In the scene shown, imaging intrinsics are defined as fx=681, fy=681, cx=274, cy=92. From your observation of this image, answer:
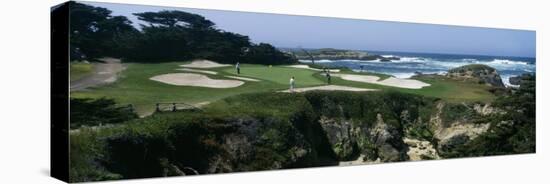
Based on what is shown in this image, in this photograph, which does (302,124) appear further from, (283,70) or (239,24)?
(239,24)

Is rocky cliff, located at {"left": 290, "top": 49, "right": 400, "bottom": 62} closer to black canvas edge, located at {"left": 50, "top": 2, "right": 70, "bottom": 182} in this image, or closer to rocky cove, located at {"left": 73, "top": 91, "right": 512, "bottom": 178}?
rocky cove, located at {"left": 73, "top": 91, "right": 512, "bottom": 178}

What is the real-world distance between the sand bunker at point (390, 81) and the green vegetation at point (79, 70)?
4.74m

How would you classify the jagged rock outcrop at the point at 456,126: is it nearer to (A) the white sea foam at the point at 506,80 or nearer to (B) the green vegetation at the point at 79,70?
(A) the white sea foam at the point at 506,80

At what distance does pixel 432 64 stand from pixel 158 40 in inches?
241

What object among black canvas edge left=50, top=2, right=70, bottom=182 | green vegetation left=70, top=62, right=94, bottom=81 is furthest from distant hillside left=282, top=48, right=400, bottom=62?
black canvas edge left=50, top=2, right=70, bottom=182

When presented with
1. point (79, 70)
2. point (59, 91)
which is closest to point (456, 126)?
point (79, 70)

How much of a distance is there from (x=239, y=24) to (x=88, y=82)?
9.35 ft

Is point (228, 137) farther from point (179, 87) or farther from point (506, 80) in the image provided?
point (506, 80)

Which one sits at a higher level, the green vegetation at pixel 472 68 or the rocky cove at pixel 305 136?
the green vegetation at pixel 472 68

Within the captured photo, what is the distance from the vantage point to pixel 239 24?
38.5 feet

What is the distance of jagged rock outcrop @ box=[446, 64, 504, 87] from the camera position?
47.2 ft

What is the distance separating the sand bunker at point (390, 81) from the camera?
13.0 m

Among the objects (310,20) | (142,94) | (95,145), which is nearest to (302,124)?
(310,20)

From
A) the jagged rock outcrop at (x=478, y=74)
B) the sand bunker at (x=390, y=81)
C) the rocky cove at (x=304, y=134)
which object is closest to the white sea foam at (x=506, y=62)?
the jagged rock outcrop at (x=478, y=74)
